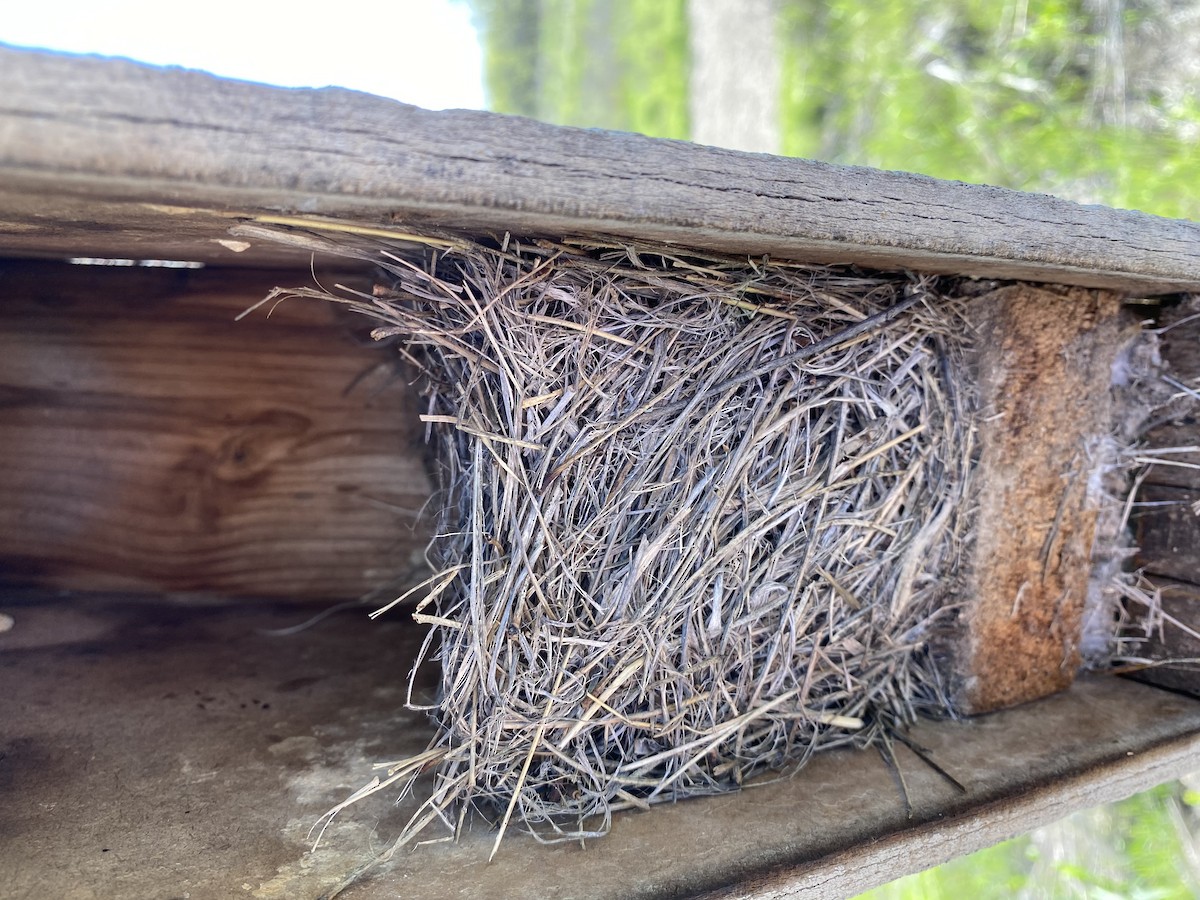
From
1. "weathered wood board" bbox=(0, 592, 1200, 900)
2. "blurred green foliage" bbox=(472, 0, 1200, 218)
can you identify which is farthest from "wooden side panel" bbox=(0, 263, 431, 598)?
"blurred green foliage" bbox=(472, 0, 1200, 218)

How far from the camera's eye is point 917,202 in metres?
0.73

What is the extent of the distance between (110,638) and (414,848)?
2.30 ft

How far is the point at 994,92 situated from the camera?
11.0 ft

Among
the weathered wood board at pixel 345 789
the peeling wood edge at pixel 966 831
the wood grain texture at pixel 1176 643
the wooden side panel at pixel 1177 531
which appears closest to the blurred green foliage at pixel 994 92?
the wooden side panel at pixel 1177 531

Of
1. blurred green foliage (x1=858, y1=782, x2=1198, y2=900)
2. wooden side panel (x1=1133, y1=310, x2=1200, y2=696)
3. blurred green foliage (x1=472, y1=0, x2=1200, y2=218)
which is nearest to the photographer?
wooden side panel (x1=1133, y1=310, x2=1200, y2=696)

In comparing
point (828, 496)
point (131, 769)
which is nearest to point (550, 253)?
point (828, 496)

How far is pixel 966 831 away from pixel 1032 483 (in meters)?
0.45

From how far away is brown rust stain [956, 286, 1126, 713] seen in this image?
40.0 inches

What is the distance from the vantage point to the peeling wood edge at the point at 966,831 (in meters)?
0.77

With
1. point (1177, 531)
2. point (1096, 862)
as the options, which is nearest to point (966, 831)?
point (1177, 531)

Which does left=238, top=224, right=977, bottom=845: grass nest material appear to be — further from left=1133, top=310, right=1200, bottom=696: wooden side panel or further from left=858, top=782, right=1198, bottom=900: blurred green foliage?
left=858, top=782, right=1198, bottom=900: blurred green foliage

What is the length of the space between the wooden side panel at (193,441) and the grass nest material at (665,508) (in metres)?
0.46

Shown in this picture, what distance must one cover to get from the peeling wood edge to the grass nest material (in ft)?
0.49

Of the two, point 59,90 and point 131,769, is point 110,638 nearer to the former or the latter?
point 131,769
